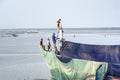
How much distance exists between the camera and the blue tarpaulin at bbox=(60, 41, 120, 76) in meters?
17.2

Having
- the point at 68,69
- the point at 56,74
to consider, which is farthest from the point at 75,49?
the point at 68,69

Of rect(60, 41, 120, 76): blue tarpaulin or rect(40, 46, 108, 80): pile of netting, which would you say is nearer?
rect(40, 46, 108, 80): pile of netting

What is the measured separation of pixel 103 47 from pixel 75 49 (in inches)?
60.0

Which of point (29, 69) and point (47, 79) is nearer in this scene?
point (47, 79)

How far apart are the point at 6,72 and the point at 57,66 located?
5047 millimetres

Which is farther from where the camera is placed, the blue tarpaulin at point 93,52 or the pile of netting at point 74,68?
the blue tarpaulin at point 93,52

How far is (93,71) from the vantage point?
12.4 metres

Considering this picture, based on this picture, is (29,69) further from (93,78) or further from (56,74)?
(93,78)

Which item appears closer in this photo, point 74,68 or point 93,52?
point 74,68

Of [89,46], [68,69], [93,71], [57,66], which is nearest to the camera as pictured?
[93,71]

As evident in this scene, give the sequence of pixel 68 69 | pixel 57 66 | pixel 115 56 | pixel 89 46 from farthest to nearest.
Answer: pixel 89 46 < pixel 115 56 < pixel 57 66 < pixel 68 69

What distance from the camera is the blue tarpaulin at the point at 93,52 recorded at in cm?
1716

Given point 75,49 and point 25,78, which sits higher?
point 75,49

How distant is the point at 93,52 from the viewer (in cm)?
1805
